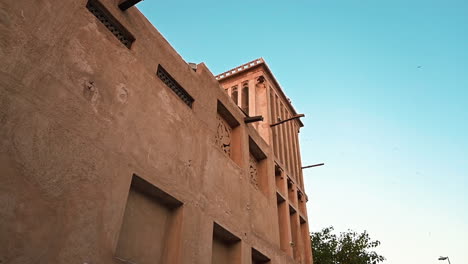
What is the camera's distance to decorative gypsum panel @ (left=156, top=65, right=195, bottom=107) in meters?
7.41

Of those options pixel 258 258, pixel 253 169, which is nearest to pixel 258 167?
pixel 253 169

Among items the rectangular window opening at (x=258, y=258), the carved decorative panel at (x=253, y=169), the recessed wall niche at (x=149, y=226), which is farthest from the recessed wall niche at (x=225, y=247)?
the carved decorative panel at (x=253, y=169)

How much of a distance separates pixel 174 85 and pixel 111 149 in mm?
2798

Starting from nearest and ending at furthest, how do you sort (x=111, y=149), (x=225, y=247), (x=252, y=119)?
(x=111, y=149)
(x=225, y=247)
(x=252, y=119)

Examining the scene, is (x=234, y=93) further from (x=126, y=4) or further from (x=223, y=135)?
(x=126, y=4)

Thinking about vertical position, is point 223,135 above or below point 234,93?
below

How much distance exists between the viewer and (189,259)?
630cm

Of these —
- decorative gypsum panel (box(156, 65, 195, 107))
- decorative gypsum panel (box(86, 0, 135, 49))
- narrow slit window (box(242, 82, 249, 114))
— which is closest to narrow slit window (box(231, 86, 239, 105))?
narrow slit window (box(242, 82, 249, 114))

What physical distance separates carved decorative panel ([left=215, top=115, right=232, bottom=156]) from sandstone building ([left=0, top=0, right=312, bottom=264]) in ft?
0.14

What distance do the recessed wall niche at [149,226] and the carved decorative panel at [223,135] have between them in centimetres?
302

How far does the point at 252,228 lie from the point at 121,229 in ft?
15.1

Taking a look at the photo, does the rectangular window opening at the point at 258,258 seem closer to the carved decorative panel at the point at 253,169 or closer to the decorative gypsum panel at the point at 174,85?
the carved decorative panel at the point at 253,169

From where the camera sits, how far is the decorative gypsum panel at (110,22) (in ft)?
19.9

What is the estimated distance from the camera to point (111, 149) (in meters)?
5.34
